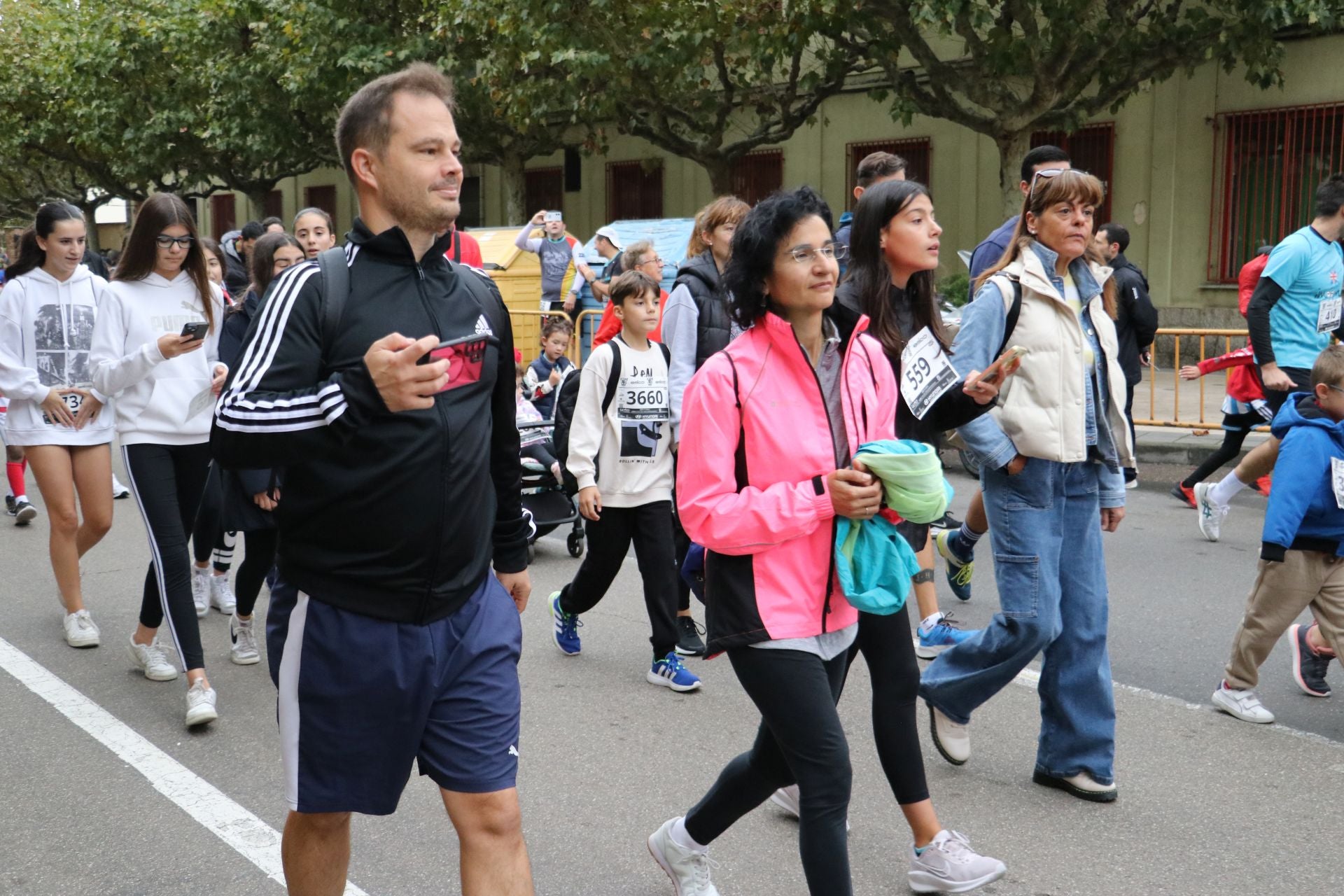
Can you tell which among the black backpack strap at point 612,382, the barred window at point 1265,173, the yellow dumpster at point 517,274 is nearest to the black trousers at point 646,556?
the black backpack strap at point 612,382

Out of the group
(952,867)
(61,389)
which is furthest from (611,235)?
(952,867)

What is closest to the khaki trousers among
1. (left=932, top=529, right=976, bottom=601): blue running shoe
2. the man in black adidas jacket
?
(left=932, top=529, right=976, bottom=601): blue running shoe

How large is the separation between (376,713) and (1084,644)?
7.73 ft

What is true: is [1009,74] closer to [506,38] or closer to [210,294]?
[506,38]

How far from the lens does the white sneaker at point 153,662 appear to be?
5.89m

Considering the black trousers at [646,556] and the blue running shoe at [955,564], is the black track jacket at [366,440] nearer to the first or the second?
the black trousers at [646,556]

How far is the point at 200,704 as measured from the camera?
5230 millimetres

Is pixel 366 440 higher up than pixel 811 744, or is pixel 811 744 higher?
pixel 366 440

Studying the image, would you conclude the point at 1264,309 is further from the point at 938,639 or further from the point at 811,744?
the point at 811,744

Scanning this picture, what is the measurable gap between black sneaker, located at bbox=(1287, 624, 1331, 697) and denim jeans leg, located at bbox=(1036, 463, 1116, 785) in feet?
4.88

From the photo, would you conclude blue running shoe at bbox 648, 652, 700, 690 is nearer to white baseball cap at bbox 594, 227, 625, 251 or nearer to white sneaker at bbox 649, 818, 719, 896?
white sneaker at bbox 649, 818, 719, 896

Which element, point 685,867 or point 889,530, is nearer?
point 889,530

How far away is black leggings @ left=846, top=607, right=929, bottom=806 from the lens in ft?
11.8

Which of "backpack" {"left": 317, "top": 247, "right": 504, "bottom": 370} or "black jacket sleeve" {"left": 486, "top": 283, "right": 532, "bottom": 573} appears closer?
"backpack" {"left": 317, "top": 247, "right": 504, "bottom": 370}
